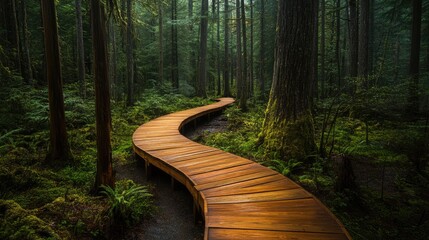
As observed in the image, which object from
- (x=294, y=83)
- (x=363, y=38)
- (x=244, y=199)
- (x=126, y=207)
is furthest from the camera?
(x=363, y=38)

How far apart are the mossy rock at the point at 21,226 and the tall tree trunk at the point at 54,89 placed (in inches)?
97.5

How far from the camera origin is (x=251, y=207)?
137 inches

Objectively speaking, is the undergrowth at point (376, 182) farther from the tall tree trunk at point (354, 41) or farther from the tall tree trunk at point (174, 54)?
the tall tree trunk at point (174, 54)

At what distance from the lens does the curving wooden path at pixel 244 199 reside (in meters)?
2.89

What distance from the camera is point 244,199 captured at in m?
3.72

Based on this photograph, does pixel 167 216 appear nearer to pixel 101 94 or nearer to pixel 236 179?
pixel 236 179

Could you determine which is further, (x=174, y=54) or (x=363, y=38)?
(x=174, y=54)

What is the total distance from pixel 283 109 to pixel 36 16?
2338 centimetres

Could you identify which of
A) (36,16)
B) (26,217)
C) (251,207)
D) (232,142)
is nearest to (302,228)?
(251,207)

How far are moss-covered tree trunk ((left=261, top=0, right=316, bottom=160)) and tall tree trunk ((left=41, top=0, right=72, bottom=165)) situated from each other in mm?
5183

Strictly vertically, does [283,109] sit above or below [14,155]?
above

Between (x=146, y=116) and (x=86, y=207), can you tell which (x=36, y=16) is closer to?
(x=146, y=116)

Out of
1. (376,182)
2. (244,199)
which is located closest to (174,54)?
(376,182)

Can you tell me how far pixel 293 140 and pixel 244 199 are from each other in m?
2.76
